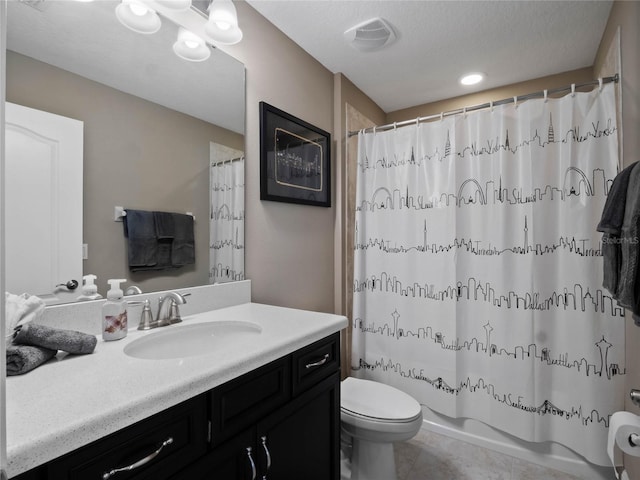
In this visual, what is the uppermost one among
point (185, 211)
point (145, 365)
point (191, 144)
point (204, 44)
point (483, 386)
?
point (204, 44)

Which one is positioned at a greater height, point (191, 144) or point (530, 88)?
point (530, 88)

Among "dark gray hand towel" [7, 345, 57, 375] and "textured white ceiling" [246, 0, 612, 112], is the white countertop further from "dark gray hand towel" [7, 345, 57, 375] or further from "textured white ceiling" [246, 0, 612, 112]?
"textured white ceiling" [246, 0, 612, 112]

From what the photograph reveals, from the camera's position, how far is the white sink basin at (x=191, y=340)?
1.08m

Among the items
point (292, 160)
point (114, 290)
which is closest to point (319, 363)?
point (114, 290)

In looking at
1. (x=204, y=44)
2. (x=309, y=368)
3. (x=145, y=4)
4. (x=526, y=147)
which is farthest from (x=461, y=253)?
(x=145, y=4)

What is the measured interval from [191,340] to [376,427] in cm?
92

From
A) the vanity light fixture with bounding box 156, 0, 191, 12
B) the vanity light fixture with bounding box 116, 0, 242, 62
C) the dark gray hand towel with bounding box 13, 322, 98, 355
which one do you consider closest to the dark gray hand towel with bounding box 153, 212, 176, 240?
the dark gray hand towel with bounding box 13, 322, 98, 355

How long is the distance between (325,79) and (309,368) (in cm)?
189

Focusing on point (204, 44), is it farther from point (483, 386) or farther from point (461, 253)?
point (483, 386)

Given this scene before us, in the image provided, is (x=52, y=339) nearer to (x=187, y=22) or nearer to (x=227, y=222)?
(x=227, y=222)

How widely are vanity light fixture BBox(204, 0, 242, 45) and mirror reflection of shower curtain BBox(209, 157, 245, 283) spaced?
0.52 metres

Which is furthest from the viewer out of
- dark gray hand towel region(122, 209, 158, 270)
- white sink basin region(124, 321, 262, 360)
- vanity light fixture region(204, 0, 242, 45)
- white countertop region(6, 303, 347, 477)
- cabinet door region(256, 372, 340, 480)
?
vanity light fixture region(204, 0, 242, 45)

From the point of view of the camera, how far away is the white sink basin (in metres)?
1.08

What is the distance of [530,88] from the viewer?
2.37 m
